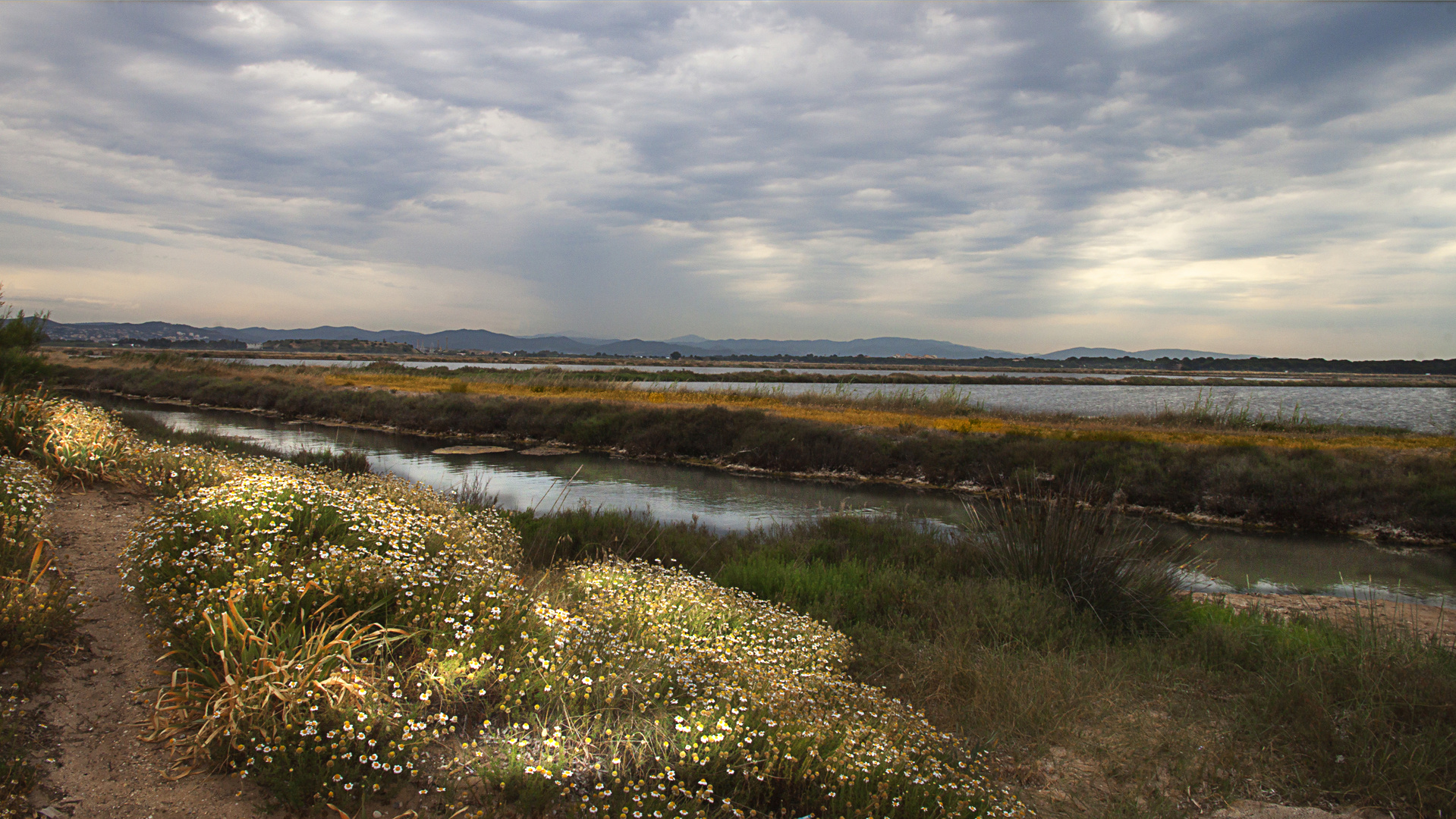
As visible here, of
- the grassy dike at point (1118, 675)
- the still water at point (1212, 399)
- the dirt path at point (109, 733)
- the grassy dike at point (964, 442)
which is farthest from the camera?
the still water at point (1212, 399)

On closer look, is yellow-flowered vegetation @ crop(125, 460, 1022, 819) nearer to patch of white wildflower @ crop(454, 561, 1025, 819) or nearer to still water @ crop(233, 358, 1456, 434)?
patch of white wildflower @ crop(454, 561, 1025, 819)

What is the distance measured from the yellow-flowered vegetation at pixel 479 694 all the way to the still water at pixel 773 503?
6321mm

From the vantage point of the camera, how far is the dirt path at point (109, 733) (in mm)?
3348

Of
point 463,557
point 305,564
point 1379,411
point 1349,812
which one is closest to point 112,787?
point 305,564

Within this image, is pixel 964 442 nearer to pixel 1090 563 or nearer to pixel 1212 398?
pixel 1090 563

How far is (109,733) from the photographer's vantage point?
387 centimetres

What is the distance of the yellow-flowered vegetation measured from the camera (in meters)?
3.43

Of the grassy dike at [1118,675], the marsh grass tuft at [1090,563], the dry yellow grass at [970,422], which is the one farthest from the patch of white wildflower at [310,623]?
the dry yellow grass at [970,422]

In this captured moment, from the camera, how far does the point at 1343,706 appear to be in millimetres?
4887

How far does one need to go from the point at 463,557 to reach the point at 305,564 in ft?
3.31

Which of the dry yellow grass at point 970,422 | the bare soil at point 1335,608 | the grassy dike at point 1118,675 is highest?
the dry yellow grass at point 970,422

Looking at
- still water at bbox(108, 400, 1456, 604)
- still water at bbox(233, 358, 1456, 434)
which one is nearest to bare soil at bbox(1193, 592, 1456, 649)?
still water at bbox(108, 400, 1456, 604)

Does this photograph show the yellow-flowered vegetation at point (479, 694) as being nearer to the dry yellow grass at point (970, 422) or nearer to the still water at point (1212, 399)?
the dry yellow grass at point (970, 422)

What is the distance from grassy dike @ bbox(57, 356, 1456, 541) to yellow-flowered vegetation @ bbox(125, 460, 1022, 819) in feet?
29.7
